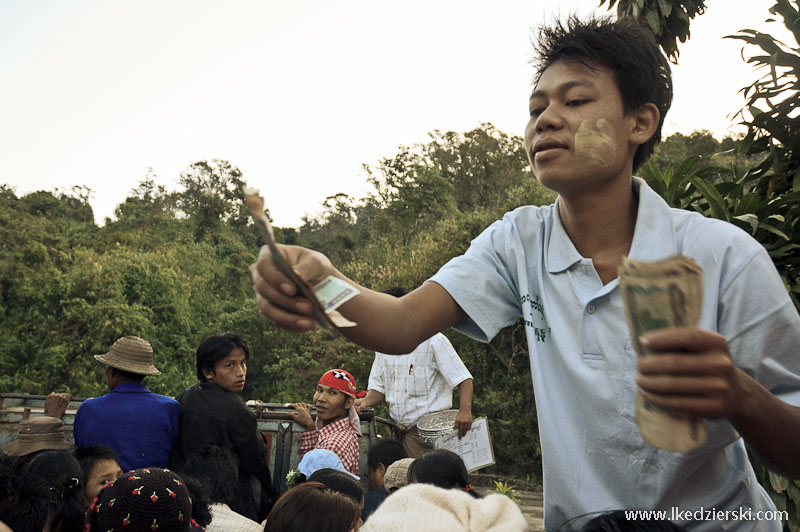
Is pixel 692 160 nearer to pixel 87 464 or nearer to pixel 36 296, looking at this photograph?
pixel 87 464

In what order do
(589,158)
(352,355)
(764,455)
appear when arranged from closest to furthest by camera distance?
(764,455) < (589,158) < (352,355)

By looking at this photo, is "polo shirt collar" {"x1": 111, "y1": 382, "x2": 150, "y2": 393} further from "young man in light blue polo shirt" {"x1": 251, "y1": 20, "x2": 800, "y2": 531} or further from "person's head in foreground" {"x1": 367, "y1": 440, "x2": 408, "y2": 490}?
"young man in light blue polo shirt" {"x1": 251, "y1": 20, "x2": 800, "y2": 531}

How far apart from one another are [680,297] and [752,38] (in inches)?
174

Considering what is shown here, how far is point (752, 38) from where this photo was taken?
184 inches

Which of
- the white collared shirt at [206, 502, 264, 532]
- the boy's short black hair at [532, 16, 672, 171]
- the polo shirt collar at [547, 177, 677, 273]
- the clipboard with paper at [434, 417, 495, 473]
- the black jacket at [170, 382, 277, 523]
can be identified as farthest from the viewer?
the clipboard with paper at [434, 417, 495, 473]

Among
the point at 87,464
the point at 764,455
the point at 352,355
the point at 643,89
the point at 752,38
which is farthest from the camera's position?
the point at 352,355

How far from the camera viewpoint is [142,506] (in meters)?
2.41

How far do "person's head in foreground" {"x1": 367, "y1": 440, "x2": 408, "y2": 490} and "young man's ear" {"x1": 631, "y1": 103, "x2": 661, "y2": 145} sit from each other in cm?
350

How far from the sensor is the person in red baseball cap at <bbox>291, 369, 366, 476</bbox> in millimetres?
4703

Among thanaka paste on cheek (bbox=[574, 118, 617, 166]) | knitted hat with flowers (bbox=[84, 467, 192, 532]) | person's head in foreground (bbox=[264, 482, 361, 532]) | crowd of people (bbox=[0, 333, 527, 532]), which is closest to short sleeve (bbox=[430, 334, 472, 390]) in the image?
crowd of people (bbox=[0, 333, 527, 532])

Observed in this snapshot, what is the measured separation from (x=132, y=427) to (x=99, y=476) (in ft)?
1.84

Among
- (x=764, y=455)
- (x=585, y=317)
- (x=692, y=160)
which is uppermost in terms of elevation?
(x=692, y=160)

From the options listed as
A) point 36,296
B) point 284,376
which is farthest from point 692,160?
point 36,296

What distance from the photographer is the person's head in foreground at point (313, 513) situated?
9.16 feet
